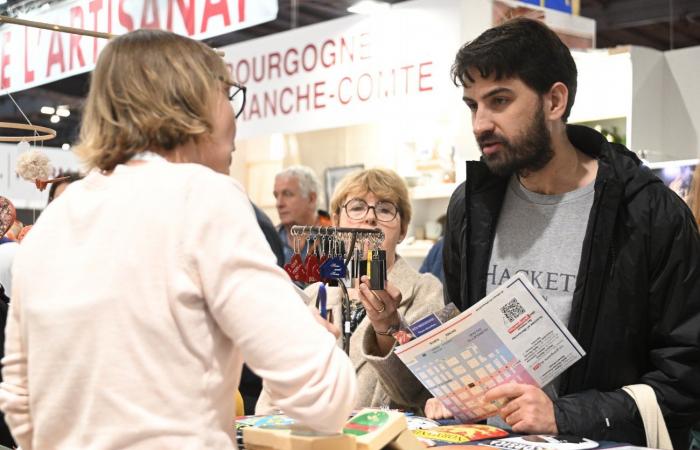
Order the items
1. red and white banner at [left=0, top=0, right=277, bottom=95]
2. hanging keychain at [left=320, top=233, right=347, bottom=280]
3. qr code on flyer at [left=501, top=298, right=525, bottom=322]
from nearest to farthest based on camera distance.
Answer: qr code on flyer at [left=501, top=298, right=525, bottom=322]
hanging keychain at [left=320, top=233, right=347, bottom=280]
red and white banner at [left=0, top=0, right=277, bottom=95]

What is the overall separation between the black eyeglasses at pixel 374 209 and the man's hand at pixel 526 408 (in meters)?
1.16

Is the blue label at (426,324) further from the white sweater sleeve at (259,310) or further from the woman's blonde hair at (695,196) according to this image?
the woman's blonde hair at (695,196)

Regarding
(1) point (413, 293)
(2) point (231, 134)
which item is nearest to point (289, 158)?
(1) point (413, 293)

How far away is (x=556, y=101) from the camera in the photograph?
6.79 ft

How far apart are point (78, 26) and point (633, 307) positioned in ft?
6.04

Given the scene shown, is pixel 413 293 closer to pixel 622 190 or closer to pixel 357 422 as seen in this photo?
pixel 622 190

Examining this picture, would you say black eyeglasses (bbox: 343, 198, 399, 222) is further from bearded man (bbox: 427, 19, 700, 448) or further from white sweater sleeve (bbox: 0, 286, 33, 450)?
white sweater sleeve (bbox: 0, 286, 33, 450)

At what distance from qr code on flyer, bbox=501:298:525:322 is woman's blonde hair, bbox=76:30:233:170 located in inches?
28.7

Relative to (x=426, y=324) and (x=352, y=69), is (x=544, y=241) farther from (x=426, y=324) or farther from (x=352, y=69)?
(x=352, y=69)

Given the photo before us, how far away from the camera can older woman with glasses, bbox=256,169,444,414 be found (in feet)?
7.01

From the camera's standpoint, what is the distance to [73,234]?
1.16m

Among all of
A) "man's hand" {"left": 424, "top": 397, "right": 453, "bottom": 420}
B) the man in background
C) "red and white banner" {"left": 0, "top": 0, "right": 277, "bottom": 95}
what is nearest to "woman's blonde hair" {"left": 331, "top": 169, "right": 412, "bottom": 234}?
"red and white banner" {"left": 0, "top": 0, "right": 277, "bottom": 95}

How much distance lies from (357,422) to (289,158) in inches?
274

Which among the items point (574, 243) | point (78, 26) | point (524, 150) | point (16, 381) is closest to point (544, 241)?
Answer: point (574, 243)
